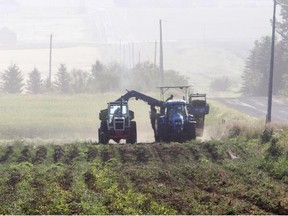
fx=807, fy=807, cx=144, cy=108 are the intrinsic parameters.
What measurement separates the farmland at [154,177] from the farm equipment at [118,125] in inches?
109

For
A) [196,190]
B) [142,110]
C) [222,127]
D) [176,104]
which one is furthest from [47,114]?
[196,190]

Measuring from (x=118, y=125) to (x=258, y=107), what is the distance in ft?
126

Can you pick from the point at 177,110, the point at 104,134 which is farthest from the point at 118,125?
the point at 177,110

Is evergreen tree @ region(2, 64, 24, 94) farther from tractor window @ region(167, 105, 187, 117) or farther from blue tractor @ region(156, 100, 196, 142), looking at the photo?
tractor window @ region(167, 105, 187, 117)

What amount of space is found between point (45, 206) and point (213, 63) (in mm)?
154695

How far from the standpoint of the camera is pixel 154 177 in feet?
82.5

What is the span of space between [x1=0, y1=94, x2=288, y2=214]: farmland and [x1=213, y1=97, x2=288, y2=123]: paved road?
16647mm

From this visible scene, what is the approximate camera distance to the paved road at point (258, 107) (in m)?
65.0

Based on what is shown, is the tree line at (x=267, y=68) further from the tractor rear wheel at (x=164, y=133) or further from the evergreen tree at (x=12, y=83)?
the tractor rear wheel at (x=164, y=133)

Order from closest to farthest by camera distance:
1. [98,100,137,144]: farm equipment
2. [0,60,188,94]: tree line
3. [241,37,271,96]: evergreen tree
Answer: [98,100,137,144]: farm equipment < [241,37,271,96]: evergreen tree < [0,60,188,94]: tree line

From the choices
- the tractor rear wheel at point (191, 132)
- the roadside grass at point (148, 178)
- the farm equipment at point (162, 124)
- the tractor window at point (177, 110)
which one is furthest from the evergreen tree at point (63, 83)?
the roadside grass at point (148, 178)

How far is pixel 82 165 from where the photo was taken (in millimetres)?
29703

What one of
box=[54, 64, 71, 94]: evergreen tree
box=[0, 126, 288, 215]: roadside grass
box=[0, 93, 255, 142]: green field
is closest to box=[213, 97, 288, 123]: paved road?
box=[0, 93, 255, 142]: green field

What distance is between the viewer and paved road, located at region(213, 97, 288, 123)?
65.0m
